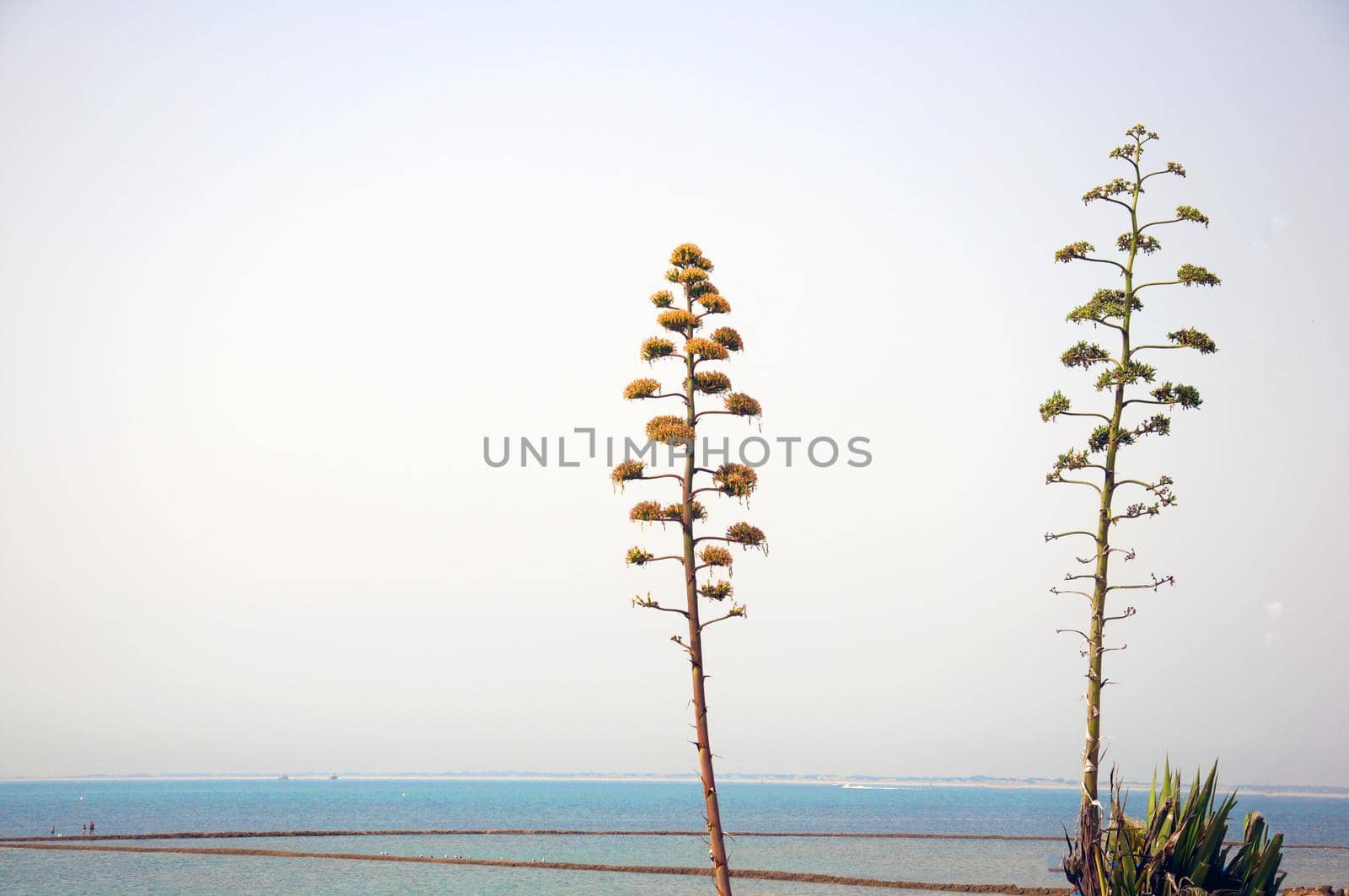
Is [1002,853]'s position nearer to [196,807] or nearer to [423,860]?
[423,860]

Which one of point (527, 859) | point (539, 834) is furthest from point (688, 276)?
point (539, 834)

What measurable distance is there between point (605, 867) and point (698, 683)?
5099 centimetres

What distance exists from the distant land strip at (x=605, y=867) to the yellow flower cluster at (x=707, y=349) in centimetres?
4100

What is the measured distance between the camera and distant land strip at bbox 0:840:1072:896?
5109cm

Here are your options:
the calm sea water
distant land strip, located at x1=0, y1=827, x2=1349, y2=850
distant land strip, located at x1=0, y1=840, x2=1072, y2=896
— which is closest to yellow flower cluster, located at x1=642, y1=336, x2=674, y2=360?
the calm sea water

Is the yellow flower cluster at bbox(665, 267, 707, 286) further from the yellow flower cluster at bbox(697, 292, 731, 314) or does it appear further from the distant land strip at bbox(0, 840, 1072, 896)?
the distant land strip at bbox(0, 840, 1072, 896)

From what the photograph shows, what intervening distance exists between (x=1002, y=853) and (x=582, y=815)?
261 ft

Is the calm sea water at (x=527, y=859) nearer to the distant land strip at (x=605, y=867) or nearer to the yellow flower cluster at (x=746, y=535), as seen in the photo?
the distant land strip at (x=605, y=867)

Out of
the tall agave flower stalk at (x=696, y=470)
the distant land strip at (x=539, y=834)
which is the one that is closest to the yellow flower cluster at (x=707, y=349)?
the tall agave flower stalk at (x=696, y=470)

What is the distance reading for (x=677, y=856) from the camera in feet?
234

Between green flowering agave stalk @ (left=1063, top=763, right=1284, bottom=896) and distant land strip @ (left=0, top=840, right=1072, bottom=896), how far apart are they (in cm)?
3503

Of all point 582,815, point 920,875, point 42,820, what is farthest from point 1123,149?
point 42,820

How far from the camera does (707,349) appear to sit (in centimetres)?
1683

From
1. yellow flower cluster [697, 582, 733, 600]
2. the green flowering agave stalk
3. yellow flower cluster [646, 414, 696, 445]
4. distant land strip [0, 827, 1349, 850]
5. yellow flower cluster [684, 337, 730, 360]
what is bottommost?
distant land strip [0, 827, 1349, 850]
